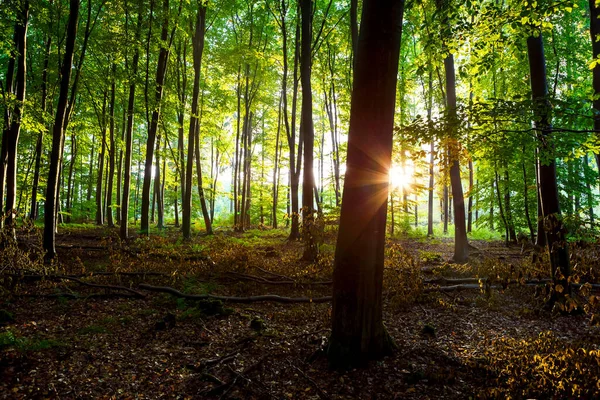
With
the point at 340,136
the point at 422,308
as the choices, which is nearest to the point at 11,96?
the point at 422,308

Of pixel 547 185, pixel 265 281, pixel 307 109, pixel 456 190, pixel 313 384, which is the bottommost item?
pixel 313 384

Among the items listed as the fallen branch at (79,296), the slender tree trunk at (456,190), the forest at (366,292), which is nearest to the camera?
the forest at (366,292)

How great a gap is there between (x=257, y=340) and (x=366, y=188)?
281cm

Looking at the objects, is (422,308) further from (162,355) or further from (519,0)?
(519,0)

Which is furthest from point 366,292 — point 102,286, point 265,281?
point 102,286

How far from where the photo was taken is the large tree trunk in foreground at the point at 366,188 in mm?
3518

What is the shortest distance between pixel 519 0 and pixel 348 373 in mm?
5519

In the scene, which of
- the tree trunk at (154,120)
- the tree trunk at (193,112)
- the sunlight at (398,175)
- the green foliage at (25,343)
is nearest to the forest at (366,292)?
the green foliage at (25,343)

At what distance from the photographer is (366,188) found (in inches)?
140

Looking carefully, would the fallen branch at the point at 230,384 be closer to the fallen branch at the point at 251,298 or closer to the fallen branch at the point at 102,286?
the fallen branch at the point at 251,298

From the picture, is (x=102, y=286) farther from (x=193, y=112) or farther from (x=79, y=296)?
(x=193, y=112)

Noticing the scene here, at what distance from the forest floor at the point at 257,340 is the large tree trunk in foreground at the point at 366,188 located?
526mm

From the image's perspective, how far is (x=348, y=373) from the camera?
3.62m

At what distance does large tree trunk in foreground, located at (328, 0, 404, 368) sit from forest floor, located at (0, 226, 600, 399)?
0.53 meters
